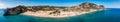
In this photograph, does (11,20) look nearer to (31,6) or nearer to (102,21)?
(31,6)

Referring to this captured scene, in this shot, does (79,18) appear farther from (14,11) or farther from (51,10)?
(14,11)

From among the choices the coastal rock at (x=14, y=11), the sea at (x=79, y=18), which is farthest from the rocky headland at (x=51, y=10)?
the sea at (x=79, y=18)

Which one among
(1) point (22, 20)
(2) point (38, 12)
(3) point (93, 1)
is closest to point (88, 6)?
(3) point (93, 1)

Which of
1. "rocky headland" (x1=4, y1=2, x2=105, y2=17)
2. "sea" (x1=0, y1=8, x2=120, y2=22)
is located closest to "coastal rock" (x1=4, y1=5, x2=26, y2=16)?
"rocky headland" (x1=4, y1=2, x2=105, y2=17)

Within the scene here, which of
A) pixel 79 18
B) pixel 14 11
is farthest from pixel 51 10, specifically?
pixel 14 11

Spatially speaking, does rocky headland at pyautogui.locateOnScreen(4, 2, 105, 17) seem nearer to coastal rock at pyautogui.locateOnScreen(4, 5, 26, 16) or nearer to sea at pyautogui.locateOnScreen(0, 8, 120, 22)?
coastal rock at pyautogui.locateOnScreen(4, 5, 26, 16)

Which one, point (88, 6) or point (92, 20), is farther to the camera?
point (88, 6)

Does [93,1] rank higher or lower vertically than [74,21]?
higher
